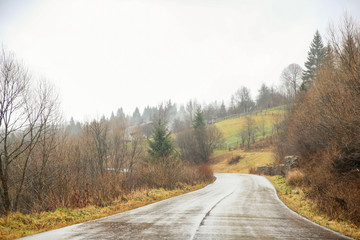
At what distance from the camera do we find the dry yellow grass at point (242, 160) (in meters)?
47.1

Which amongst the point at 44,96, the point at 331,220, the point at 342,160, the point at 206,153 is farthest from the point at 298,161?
the point at 206,153

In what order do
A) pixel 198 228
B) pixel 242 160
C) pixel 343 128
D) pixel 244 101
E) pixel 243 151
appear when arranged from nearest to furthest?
pixel 198 228
pixel 343 128
pixel 242 160
pixel 243 151
pixel 244 101

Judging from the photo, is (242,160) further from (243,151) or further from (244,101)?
(244,101)

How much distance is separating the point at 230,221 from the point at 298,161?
57.3ft

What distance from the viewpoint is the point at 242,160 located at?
52312mm

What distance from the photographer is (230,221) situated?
823 cm

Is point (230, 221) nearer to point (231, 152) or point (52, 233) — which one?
point (52, 233)

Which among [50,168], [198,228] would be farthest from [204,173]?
[198,228]

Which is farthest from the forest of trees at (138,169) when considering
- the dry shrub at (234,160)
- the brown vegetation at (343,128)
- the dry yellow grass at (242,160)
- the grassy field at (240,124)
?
the grassy field at (240,124)

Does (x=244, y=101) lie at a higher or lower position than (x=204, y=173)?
higher

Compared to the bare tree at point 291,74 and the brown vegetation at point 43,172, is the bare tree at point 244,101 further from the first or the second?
the brown vegetation at point 43,172

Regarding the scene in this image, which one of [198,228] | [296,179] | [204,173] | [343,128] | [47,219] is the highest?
[343,128]

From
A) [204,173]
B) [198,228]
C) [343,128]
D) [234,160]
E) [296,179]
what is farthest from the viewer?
[234,160]

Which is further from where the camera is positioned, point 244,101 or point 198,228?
point 244,101
